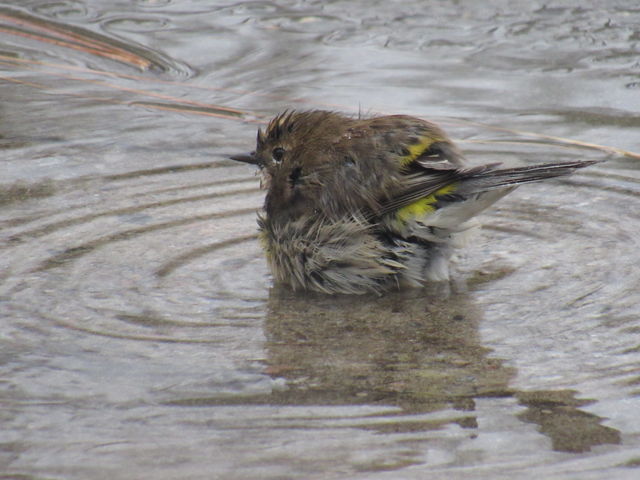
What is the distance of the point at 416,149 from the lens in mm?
4938

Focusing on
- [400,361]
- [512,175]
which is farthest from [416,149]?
[400,361]

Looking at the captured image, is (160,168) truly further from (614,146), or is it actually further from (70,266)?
(614,146)

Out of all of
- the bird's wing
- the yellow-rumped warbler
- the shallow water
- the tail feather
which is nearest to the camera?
the shallow water

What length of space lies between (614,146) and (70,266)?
11.6 ft

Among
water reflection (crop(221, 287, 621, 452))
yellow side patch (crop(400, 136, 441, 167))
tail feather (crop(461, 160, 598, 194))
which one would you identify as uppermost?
yellow side patch (crop(400, 136, 441, 167))

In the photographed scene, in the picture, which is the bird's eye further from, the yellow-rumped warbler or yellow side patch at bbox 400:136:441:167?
yellow side patch at bbox 400:136:441:167

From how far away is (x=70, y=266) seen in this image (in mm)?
5176

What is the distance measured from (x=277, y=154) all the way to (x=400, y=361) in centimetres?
156

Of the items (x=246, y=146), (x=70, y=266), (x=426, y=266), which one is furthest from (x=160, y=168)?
(x=426, y=266)

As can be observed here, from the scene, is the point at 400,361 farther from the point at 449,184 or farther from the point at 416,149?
the point at 416,149

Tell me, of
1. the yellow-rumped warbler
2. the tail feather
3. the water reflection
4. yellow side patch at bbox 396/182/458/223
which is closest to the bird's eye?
the yellow-rumped warbler

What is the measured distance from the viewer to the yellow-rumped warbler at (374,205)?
481 centimetres

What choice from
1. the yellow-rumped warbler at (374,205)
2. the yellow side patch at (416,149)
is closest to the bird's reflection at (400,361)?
the yellow-rumped warbler at (374,205)

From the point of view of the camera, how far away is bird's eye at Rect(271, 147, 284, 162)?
5.40 metres
